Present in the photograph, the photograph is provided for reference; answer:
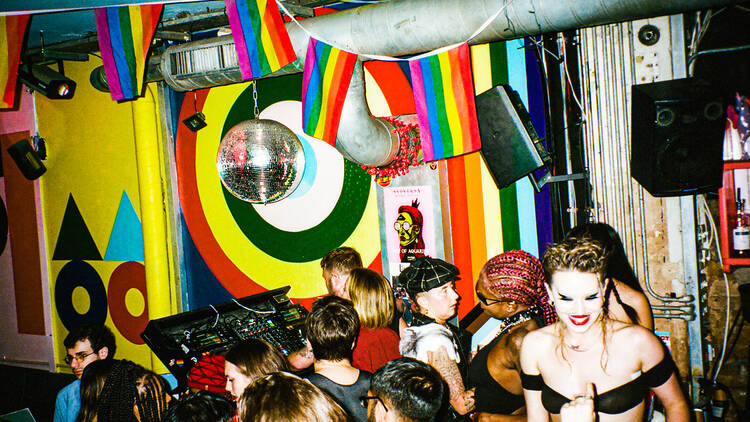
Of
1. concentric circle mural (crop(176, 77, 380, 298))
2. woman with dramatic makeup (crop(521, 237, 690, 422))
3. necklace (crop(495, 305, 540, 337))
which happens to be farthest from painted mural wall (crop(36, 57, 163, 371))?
woman with dramatic makeup (crop(521, 237, 690, 422))

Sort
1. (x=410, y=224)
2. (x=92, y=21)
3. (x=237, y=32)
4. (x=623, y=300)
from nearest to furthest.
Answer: (x=623, y=300) → (x=237, y=32) → (x=410, y=224) → (x=92, y=21)

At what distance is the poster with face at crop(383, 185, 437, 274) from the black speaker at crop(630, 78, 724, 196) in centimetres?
172

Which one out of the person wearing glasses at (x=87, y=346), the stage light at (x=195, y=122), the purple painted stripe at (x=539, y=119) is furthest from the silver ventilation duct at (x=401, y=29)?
the person wearing glasses at (x=87, y=346)

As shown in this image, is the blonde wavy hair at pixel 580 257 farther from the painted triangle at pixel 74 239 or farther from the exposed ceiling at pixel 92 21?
the painted triangle at pixel 74 239

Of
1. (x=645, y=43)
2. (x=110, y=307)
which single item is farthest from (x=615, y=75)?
(x=110, y=307)

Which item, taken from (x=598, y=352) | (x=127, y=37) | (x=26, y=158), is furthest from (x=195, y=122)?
(x=598, y=352)

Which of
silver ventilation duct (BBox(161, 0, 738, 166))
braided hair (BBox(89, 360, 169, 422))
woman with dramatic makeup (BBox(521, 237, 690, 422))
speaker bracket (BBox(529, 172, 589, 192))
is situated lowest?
braided hair (BBox(89, 360, 169, 422))

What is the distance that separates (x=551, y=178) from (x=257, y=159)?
2115mm

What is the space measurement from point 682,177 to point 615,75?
2.80 ft

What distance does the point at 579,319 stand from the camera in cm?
217

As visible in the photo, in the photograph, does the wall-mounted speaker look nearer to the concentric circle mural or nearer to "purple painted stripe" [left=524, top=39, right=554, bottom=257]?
the concentric circle mural

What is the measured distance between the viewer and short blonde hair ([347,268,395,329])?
324 cm

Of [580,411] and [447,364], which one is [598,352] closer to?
[580,411]

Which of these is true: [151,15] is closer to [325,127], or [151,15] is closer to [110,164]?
[325,127]
